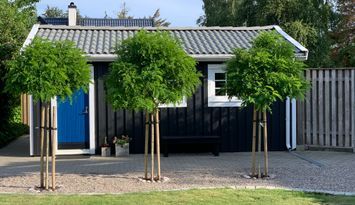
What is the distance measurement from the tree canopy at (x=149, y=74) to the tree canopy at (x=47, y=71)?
648mm

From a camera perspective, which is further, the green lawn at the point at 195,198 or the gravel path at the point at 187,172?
the gravel path at the point at 187,172

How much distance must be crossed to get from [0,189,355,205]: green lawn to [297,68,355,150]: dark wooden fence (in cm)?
617

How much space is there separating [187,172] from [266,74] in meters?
2.65

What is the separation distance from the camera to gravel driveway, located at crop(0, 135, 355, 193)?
949 cm

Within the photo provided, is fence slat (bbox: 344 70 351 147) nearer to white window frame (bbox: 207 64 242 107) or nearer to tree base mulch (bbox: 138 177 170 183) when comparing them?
white window frame (bbox: 207 64 242 107)

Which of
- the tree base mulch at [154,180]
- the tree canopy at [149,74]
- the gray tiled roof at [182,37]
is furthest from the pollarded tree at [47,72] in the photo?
the gray tiled roof at [182,37]

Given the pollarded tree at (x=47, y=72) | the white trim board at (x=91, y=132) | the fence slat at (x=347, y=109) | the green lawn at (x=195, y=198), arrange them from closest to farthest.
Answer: the green lawn at (x=195, y=198)
the pollarded tree at (x=47, y=72)
the white trim board at (x=91, y=132)
the fence slat at (x=347, y=109)

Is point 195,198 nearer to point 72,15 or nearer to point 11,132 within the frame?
point 72,15

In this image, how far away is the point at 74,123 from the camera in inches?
555

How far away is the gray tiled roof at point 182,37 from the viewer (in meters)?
14.3

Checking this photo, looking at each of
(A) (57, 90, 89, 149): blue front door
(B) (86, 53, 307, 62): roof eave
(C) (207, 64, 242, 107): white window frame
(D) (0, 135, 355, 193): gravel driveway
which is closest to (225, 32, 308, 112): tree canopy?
(D) (0, 135, 355, 193): gravel driveway

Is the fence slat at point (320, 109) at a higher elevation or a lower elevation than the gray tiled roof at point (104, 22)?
lower

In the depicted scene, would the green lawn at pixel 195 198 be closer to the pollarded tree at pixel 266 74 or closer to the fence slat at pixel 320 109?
the pollarded tree at pixel 266 74

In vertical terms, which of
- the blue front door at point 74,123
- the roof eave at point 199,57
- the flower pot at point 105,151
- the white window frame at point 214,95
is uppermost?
the roof eave at point 199,57
